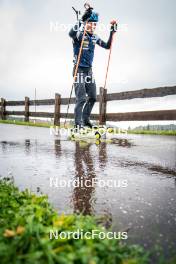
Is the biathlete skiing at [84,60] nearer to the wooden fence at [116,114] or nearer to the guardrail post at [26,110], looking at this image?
the wooden fence at [116,114]

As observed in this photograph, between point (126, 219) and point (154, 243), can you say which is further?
point (126, 219)

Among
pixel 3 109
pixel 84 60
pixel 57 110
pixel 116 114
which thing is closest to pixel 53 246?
pixel 84 60

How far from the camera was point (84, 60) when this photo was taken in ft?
22.3

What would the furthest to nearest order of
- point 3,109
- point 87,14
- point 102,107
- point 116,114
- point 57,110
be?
point 3,109 < point 57,110 < point 102,107 < point 116,114 < point 87,14

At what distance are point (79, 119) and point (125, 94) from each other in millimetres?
4164

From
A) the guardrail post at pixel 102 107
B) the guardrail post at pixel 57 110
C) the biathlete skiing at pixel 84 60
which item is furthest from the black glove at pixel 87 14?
the guardrail post at pixel 57 110

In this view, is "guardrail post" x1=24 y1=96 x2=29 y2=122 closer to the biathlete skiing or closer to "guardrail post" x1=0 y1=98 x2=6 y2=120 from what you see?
"guardrail post" x1=0 y1=98 x2=6 y2=120

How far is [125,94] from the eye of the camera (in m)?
10.5

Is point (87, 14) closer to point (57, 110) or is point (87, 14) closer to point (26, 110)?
point (57, 110)

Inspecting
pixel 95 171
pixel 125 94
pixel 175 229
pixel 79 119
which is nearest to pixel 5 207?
pixel 175 229

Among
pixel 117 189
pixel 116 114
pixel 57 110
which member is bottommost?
pixel 117 189

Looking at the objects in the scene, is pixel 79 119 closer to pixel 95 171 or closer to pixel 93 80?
pixel 93 80

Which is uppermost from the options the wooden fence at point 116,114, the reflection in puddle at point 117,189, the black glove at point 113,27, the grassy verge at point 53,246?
the black glove at point 113,27

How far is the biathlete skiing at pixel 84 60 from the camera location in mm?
6531
